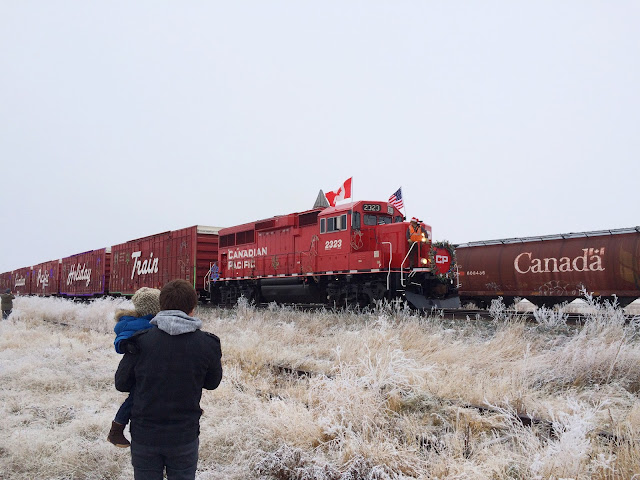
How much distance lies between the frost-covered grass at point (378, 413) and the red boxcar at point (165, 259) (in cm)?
1280

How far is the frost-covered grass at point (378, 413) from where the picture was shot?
13.5ft

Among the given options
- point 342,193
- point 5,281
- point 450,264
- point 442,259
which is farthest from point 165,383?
point 5,281

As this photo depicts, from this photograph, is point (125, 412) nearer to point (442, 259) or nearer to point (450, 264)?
point (442, 259)

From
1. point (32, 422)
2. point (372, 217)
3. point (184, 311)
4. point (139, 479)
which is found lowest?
point (32, 422)

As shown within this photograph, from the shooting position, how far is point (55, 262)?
4041 cm

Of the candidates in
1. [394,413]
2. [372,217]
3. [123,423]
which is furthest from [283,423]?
[372,217]

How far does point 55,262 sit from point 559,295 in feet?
122

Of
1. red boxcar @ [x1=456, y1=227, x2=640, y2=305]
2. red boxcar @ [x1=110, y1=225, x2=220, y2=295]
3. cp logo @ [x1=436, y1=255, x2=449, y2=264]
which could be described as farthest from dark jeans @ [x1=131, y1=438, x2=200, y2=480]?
red boxcar @ [x1=110, y1=225, x2=220, y2=295]

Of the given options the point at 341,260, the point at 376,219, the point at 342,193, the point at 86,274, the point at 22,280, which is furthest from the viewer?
the point at 22,280

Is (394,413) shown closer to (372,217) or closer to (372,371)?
(372,371)

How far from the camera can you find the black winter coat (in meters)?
3.00

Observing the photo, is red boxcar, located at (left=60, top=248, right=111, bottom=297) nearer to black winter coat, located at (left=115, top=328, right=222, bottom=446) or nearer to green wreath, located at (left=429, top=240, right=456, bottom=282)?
green wreath, located at (left=429, top=240, right=456, bottom=282)

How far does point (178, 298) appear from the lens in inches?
123

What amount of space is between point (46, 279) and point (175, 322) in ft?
146
